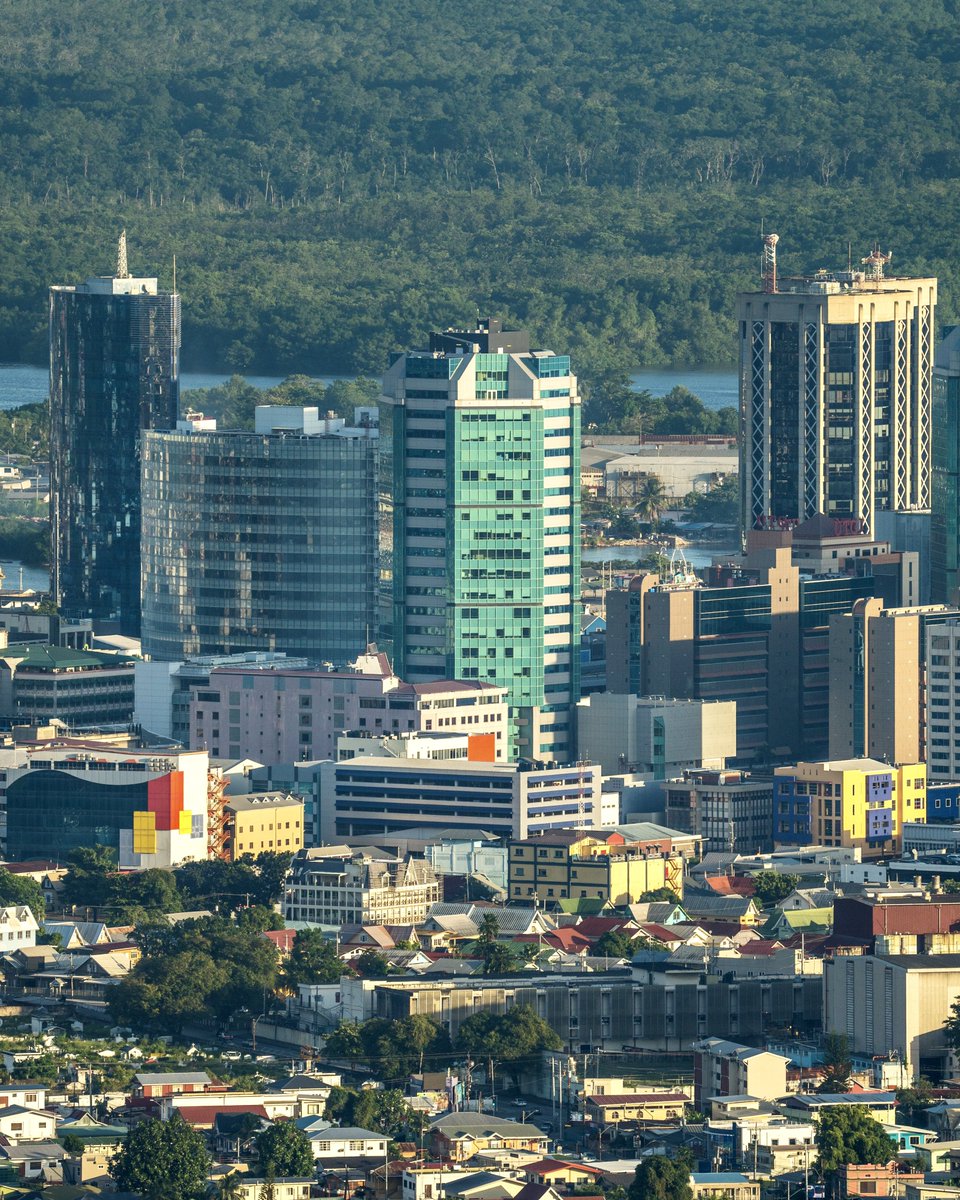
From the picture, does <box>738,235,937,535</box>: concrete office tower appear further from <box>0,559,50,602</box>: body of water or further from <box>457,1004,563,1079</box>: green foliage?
<box>457,1004,563,1079</box>: green foliage

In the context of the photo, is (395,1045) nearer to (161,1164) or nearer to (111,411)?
(161,1164)

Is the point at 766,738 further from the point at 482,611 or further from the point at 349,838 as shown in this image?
the point at 349,838

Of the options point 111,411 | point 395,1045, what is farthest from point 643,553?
point 395,1045

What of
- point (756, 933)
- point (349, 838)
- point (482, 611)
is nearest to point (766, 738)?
point (482, 611)

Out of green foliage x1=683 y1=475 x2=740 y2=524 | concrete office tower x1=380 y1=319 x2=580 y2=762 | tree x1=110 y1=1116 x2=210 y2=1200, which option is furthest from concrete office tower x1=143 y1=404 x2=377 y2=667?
green foliage x1=683 y1=475 x2=740 y2=524

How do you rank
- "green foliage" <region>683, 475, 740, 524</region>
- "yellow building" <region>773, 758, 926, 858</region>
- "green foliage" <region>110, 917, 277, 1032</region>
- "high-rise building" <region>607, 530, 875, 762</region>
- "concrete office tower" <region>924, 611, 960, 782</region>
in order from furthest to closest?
"green foliage" <region>683, 475, 740, 524</region>
"high-rise building" <region>607, 530, 875, 762</region>
"concrete office tower" <region>924, 611, 960, 782</region>
"yellow building" <region>773, 758, 926, 858</region>
"green foliage" <region>110, 917, 277, 1032</region>

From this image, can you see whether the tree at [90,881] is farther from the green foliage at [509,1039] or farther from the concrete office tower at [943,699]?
the concrete office tower at [943,699]
